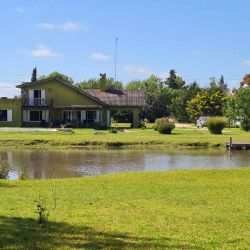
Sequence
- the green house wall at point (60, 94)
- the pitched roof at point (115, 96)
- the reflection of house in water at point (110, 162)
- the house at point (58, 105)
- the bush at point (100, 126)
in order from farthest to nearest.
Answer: the green house wall at point (60, 94) < the pitched roof at point (115, 96) < the house at point (58, 105) < the bush at point (100, 126) < the reflection of house in water at point (110, 162)

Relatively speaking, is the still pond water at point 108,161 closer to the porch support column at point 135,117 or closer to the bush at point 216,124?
the bush at point 216,124

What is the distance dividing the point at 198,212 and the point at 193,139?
3378 centimetres

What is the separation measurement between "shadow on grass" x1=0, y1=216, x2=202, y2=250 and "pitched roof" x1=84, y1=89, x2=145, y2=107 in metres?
57.2

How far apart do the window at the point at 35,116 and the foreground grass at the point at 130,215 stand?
47.4 meters

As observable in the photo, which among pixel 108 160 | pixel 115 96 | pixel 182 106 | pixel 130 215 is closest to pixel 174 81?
pixel 182 106

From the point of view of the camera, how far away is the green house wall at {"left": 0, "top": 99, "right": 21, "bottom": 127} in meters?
64.4

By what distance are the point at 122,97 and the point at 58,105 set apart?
8.03 metres

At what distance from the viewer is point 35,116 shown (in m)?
65.9

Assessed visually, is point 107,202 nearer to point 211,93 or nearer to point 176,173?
point 176,173

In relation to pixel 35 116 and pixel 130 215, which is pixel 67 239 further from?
pixel 35 116

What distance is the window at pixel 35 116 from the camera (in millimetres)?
65812

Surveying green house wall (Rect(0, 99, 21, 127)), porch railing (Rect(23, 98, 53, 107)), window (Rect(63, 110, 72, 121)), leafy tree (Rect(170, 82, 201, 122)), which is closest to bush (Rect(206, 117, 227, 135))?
window (Rect(63, 110, 72, 121))

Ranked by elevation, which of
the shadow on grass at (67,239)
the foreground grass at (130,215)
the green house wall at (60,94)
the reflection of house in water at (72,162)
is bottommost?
the reflection of house in water at (72,162)

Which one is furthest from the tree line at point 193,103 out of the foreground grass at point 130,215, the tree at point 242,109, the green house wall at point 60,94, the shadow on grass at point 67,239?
the shadow on grass at point 67,239
